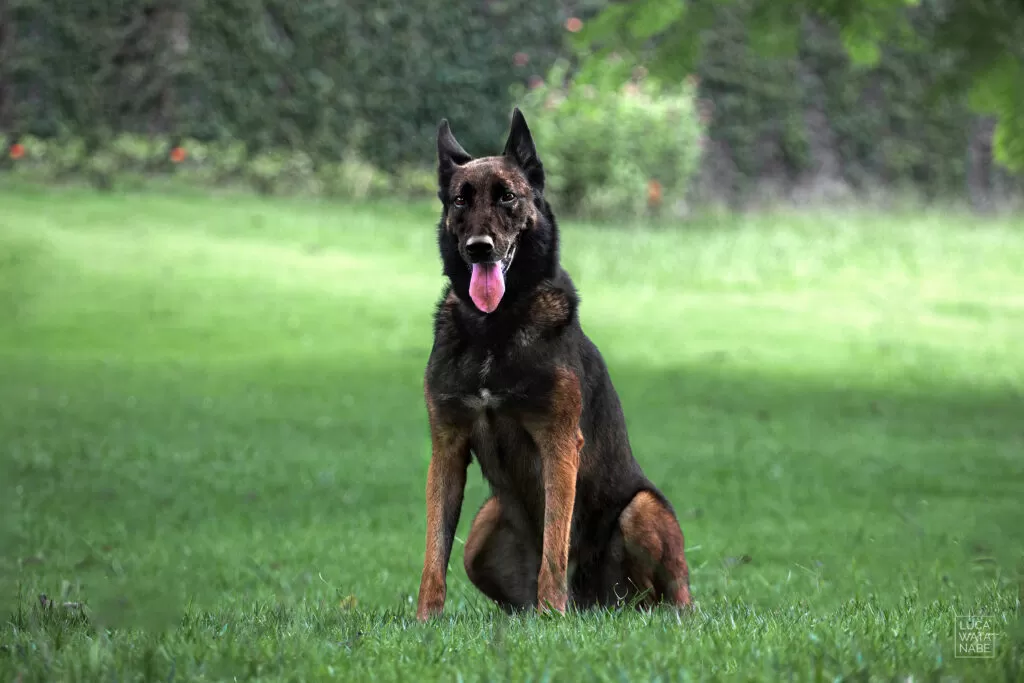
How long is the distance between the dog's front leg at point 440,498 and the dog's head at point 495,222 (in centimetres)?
49

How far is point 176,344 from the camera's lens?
45.0 ft

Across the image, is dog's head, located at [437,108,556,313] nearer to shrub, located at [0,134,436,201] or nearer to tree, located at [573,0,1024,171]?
tree, located at [573,0,1024,171]

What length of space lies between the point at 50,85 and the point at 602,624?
17855 mm

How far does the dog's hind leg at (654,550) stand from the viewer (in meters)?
4.70

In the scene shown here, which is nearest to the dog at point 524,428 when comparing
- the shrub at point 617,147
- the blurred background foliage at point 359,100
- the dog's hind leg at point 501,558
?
the dog's hind leg at point 501,558

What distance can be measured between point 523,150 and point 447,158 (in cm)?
32

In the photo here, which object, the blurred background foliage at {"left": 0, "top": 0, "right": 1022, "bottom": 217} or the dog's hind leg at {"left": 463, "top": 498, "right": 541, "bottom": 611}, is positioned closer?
the dog's hind leg at {"left": 463, "top": 498, "right": 541, "bottom": 611}

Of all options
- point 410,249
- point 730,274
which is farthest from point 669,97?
point 410,249

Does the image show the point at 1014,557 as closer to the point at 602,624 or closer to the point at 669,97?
the point at 602,624

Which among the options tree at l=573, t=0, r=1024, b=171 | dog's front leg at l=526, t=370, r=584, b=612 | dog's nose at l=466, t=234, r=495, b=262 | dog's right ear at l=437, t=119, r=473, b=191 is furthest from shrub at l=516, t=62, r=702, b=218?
dog's front leg at l=526, t=370, r=584, b=612

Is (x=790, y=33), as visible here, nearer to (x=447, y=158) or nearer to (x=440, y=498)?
(x=447, y=158)

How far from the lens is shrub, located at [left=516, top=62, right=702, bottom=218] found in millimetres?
20703

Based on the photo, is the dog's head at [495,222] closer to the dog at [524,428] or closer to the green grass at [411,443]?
the dog at [524,428]

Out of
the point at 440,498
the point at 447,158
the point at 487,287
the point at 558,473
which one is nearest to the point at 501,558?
the point at 440,498
